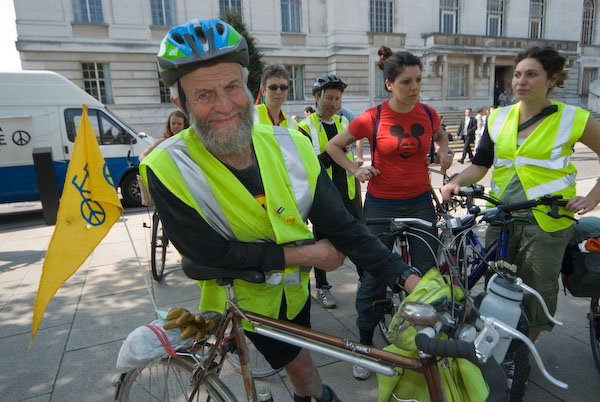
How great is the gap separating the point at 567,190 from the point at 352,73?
79.6 feet

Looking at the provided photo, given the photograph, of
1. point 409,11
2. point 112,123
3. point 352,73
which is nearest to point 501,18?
point 409,11

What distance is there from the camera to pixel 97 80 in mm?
20781

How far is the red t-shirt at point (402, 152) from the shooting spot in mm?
2893

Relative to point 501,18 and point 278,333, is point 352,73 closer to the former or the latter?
point 501,18

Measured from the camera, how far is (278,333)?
4.73ft

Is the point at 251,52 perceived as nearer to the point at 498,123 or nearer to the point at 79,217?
the point at 498,123

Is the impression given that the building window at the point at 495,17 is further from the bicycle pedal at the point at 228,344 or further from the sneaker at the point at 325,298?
the bicycle pedal at the point at 228,344

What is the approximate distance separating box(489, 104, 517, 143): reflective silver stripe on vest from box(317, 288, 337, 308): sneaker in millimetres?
2020

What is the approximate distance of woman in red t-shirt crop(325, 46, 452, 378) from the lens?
9.21ft

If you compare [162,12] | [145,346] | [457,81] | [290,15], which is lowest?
[145,346]

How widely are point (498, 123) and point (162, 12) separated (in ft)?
76.4

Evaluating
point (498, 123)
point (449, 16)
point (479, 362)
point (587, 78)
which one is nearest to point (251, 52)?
point (449, 16)

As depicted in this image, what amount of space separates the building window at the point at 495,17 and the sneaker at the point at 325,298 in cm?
3313

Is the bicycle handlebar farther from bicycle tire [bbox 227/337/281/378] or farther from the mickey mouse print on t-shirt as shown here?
the mickey mouse print on t-shirt
